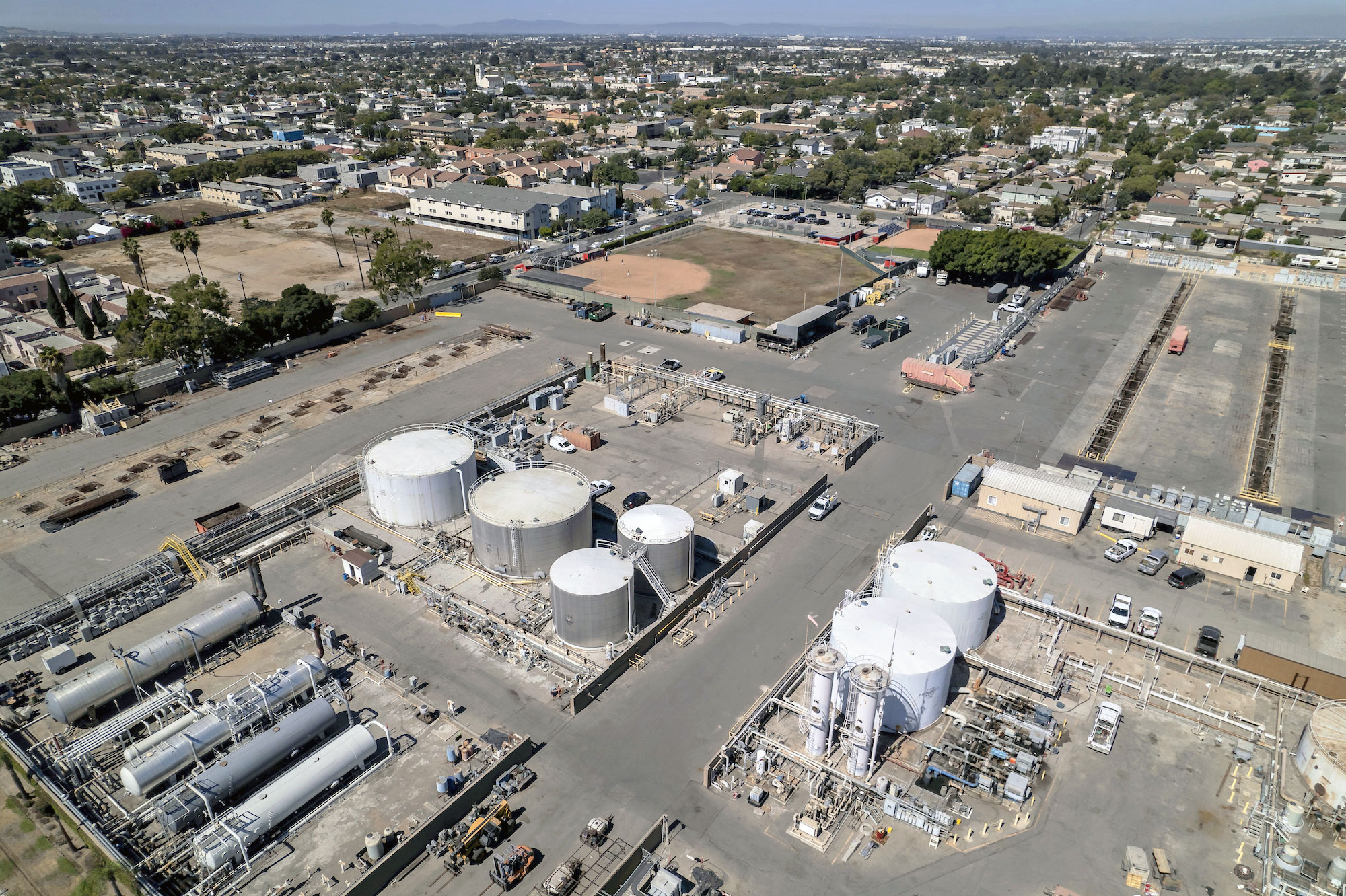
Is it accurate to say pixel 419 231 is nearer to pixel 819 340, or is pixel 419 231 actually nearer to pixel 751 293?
pixel 751 293

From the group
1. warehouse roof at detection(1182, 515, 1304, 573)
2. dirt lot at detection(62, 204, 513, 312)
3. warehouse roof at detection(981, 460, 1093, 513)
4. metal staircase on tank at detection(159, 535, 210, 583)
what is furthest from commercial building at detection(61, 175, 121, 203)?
warehouse roof at detection(1182, 515, 1304, 573)

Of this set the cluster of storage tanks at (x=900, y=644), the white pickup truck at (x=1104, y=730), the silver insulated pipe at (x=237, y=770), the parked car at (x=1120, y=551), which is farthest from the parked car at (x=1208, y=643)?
the silver insulated pipe at (x=237, y=770)

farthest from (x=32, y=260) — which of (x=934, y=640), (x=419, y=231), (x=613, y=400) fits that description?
(x=934, y=640)

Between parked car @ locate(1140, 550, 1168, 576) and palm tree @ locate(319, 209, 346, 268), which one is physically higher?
palm tree @ locate(319, 209, 346, 268)

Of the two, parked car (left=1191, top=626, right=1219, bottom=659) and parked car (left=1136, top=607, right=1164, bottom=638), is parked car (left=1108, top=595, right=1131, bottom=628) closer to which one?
parked car (left=1136, top=607, right=1164, bottom=638)

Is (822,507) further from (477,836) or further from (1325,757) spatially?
(477,836)

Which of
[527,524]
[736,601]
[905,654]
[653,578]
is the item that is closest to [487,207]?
[527,524]

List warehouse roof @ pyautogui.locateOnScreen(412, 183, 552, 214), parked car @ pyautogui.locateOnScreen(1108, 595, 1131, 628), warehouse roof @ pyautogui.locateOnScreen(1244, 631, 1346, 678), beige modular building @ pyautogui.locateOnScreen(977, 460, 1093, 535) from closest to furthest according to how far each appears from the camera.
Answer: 1. warehouse roof @ pyautogui.locateOnScreen(1244, 631, 1346, 678)
2. parked car @ pyautogui.locateOnScreen(1108, 595, 1131, 628)
3. beige modular building @ pyautogui.locateOnScreen(977, 460, 1093, 535)
4. warehouse roof @ pyautogui.locateOnScreen(412, 183, 552, 214)

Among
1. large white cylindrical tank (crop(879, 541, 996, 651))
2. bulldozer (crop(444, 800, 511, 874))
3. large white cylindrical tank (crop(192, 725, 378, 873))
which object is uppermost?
large white cylindrical tank (crop(879, 541, 996, 651))
